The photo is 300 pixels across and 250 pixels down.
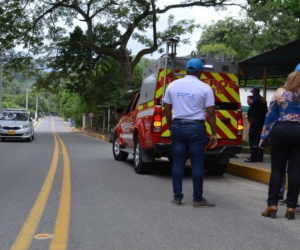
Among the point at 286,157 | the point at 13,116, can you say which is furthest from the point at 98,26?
the point at 286,157

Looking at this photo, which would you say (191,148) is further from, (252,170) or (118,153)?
(118,153)

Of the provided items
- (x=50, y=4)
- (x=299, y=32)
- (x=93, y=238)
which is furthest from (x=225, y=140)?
(x=50, y=4)

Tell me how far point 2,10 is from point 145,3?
28.4 ft

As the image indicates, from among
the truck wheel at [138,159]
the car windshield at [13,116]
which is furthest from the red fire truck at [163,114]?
the car windshield at [13,116]

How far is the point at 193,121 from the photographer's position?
578 cm

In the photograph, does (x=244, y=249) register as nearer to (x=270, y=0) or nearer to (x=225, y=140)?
(x=225, y=140)

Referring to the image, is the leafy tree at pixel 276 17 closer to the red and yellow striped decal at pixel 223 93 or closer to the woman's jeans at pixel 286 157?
the red and yellow striped decal at pixel 223 93

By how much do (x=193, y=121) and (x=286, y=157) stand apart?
1.29 m

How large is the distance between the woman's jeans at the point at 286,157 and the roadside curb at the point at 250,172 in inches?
A: 120

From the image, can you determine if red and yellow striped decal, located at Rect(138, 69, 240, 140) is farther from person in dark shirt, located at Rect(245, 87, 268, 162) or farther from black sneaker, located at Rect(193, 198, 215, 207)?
black sneaker, located at Rect(193, 198, 215, 207)

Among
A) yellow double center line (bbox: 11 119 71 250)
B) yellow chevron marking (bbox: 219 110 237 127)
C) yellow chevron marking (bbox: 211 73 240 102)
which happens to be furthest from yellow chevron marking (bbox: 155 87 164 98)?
yellow double center line (bbox: 11 119 71 250)

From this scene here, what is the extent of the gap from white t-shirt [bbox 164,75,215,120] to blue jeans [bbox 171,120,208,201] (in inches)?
4.3

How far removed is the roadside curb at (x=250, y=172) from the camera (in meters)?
8.35

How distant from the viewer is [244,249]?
406 centimetres
